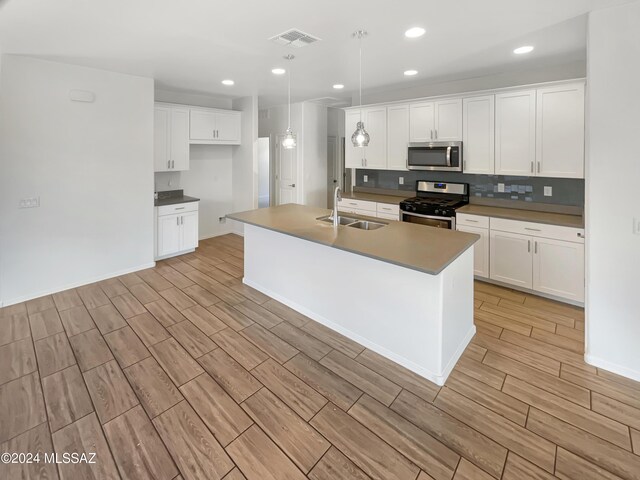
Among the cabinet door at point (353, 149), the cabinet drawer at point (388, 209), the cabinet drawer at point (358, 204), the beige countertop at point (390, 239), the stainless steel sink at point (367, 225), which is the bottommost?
the beige countertop at point (390, 239)

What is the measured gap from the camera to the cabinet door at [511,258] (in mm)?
3875

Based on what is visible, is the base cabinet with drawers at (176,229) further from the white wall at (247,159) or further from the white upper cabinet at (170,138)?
→ the white wall at (247,159)

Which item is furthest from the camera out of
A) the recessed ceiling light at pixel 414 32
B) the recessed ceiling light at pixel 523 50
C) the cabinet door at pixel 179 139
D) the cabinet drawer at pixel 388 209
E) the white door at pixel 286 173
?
the white door at pixel 286 173

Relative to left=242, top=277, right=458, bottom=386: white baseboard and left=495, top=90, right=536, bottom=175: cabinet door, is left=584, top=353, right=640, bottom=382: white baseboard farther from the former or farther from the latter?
left=495, top=90, right=536, bottom=175: cabinet door

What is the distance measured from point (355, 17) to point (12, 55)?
11.7 ft

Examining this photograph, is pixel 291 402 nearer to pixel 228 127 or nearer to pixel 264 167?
pixel 228 127

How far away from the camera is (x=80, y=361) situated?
273 cm

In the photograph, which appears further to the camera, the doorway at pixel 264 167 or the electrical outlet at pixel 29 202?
the doorway at pixel 264 167

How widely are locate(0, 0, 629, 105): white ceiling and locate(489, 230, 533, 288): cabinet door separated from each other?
1.97 m

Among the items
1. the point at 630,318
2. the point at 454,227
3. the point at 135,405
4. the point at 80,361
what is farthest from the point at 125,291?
the point at 630,318

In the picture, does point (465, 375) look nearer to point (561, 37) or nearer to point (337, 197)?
point (337, 197)

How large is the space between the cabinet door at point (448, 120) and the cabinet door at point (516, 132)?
480mm

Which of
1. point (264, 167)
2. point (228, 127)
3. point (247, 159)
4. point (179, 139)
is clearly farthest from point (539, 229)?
point (264, 167)

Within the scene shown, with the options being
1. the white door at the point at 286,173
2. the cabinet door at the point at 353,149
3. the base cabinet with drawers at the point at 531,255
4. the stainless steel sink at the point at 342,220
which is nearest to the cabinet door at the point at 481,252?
the base cabinet with drawers at the point at 531,255
